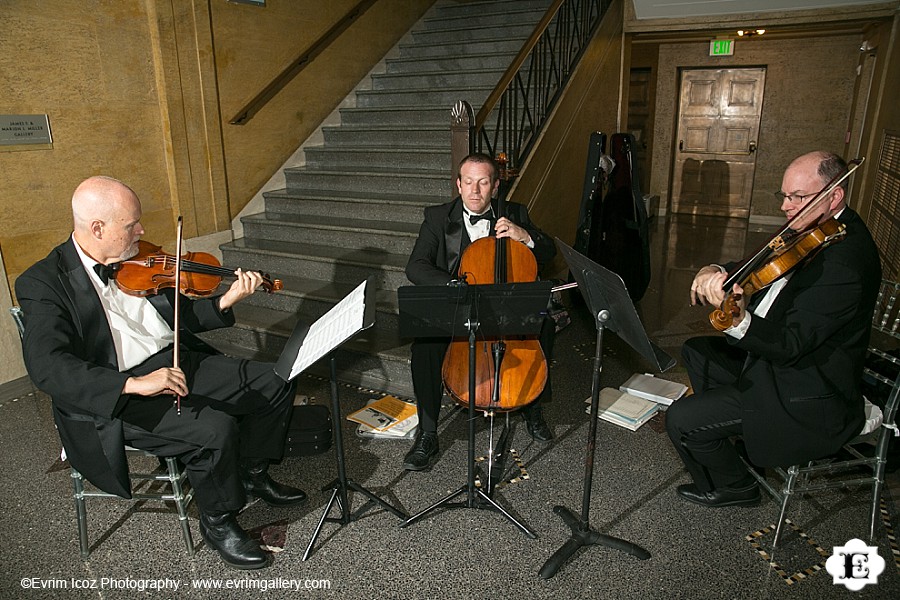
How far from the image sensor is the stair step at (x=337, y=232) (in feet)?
14.7

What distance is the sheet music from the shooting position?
2.02m

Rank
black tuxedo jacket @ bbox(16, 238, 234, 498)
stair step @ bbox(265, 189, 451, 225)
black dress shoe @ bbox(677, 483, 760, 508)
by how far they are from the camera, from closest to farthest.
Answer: black tuxedo jacket @ bbox(16, 238, 234, 498)
black dress shoe @ bbox(677, 483, 760, 508)
stair step @ bbox(265, 189, 451, 225)

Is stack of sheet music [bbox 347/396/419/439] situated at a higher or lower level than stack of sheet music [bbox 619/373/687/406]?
lower

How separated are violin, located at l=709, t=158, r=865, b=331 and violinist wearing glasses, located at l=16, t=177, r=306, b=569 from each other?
5.67 ft

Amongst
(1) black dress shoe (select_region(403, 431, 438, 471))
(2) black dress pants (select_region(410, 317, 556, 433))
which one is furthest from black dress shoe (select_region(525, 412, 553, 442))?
(1) black dress shoe (select_region(403, 431, 438, 471))

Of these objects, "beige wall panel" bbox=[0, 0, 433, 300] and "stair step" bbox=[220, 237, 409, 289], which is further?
"stair step" bbox=[220, 237, 409, 289]

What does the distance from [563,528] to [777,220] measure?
794cm

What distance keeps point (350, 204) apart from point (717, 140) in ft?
20.8

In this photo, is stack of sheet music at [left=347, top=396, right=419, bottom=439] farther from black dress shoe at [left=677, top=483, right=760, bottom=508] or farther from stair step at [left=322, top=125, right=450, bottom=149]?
stair step at [left=322, top=125, right=450, bottom=149]

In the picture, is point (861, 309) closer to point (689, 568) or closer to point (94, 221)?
point (689, 568)

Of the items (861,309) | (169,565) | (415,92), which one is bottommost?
(169,565)

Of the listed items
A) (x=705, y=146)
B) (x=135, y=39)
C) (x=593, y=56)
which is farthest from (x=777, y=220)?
(x=135, y=39)

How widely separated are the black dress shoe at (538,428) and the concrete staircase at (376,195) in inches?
30.2

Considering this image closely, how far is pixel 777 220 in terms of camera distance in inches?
354
